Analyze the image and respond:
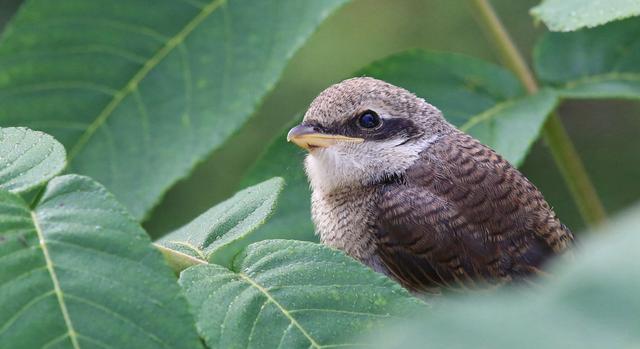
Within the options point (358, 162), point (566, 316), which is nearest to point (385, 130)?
point (358, 162)

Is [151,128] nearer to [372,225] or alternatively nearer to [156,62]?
[156,62]

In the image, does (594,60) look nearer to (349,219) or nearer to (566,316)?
(349,219)

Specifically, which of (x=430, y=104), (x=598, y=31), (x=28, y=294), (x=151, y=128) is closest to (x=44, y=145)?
(x=28, y=294)

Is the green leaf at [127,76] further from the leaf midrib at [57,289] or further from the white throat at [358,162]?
the leaf midrib at [57,289]

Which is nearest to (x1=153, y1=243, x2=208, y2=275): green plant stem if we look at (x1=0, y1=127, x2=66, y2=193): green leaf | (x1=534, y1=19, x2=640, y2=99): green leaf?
(x1=0, y1=127, x2=66, y2=193): green leaf

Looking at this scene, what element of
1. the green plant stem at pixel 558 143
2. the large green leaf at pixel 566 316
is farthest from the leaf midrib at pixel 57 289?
the green plant stem at pixel 558 143
